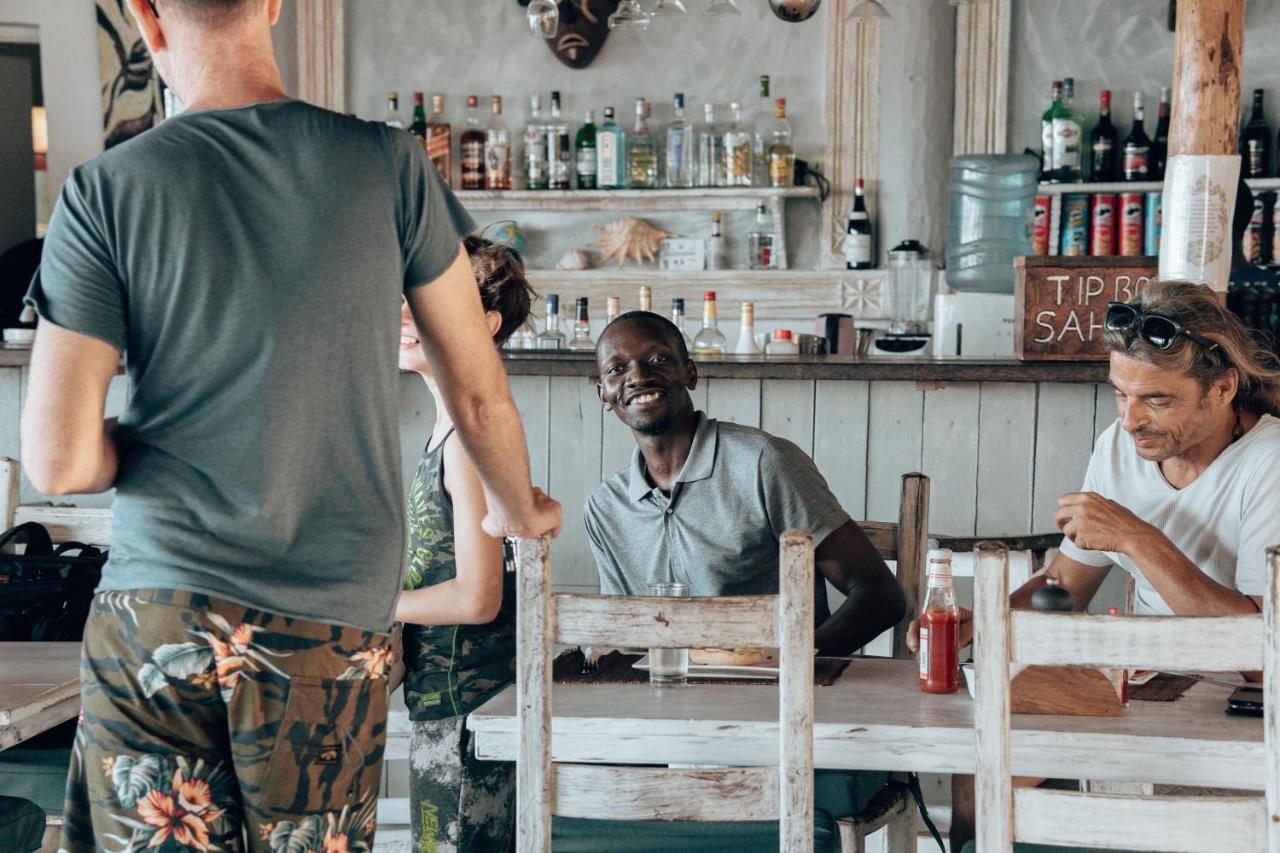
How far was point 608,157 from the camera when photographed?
229 inches

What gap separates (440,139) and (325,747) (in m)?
5.00

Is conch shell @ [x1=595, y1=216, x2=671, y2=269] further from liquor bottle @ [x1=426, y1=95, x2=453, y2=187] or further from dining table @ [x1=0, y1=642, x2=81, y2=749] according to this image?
dining table @ [x1=0, y1=642, x2=81, y2=749]

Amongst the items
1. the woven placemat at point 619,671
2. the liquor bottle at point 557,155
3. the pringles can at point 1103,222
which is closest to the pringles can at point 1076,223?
the pringles can at point 1103,222

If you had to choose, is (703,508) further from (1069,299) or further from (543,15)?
(543,15)

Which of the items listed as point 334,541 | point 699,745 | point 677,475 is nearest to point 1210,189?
point 677,475

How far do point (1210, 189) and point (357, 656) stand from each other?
7.99 feet

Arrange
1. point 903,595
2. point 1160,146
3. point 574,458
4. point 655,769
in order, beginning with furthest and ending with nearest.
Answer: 1. point 1160,146
2. point 574,458
3. point 903,595
4. point 655,769

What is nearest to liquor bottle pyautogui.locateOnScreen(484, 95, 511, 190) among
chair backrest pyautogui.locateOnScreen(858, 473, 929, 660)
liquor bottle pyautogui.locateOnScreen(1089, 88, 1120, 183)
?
liquor bottle pyautogui.locateOnScreen(1089, 88, 1120, 183)

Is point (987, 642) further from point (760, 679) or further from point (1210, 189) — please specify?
point (1210, 189)

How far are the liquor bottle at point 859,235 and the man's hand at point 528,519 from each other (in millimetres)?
4306

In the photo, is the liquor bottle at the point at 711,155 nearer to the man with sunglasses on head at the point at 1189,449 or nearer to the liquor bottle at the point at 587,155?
the liquor bottle at the point at 587,155

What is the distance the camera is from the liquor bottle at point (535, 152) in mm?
5891

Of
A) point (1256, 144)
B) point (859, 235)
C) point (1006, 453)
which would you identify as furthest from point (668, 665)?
point (1256, 144)

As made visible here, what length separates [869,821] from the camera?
7.18 feet
